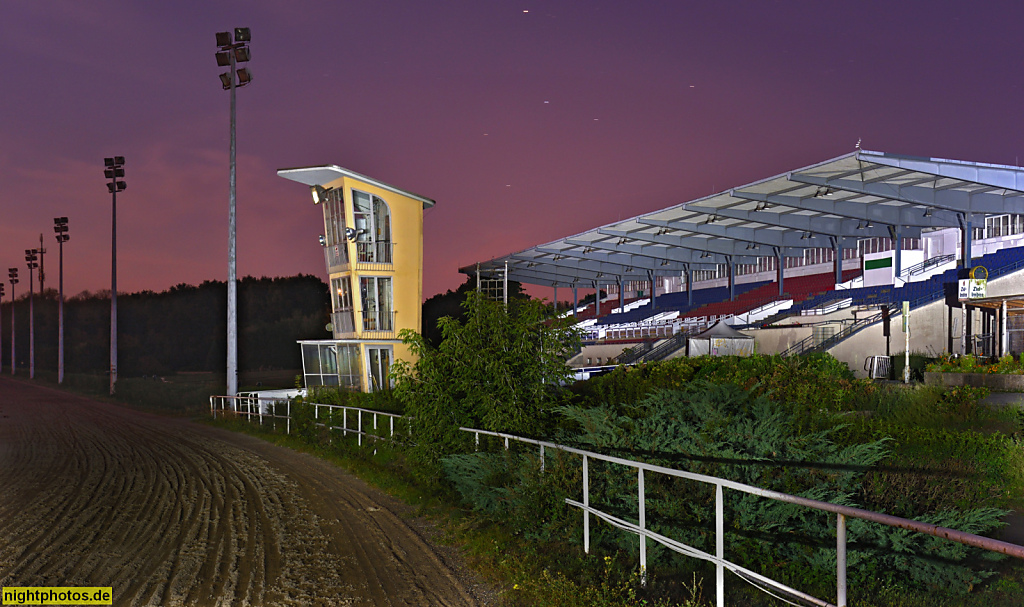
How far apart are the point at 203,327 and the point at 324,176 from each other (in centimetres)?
8514

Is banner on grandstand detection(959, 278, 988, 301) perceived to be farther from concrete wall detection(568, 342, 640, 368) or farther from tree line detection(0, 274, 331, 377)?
tree line detection(0, 274, 331, 377)

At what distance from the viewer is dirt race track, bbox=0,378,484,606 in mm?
7305

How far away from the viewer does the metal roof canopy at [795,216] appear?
3087 cm

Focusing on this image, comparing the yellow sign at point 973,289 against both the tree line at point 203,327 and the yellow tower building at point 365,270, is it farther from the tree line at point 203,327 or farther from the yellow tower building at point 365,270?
the tree line at point 203,327

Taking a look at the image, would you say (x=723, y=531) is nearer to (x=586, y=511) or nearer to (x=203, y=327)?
(x=586, y=511)

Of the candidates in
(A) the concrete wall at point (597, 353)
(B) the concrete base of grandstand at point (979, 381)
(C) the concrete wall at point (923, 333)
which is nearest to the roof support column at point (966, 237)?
(C) the concrete wall at point (923, 333)

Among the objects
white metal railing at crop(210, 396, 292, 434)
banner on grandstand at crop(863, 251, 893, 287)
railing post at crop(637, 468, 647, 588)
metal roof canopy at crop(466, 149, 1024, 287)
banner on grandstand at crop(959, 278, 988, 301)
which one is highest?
metal roof canopy at crop(466, 149, 1024, 287)

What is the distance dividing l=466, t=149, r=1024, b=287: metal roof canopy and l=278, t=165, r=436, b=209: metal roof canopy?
14472mm

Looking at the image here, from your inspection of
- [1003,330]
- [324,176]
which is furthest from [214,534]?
[1003,330]

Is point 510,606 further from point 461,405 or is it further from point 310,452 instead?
point 310,452

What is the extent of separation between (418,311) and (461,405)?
23.4 m

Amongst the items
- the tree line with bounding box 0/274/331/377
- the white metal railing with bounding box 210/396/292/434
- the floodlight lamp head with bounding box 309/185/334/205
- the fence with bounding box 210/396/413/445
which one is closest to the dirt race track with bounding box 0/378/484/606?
the fence with bounding box 210/396/413/445

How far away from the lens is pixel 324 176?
1323 inches

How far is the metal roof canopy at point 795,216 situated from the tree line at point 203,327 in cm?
5334
